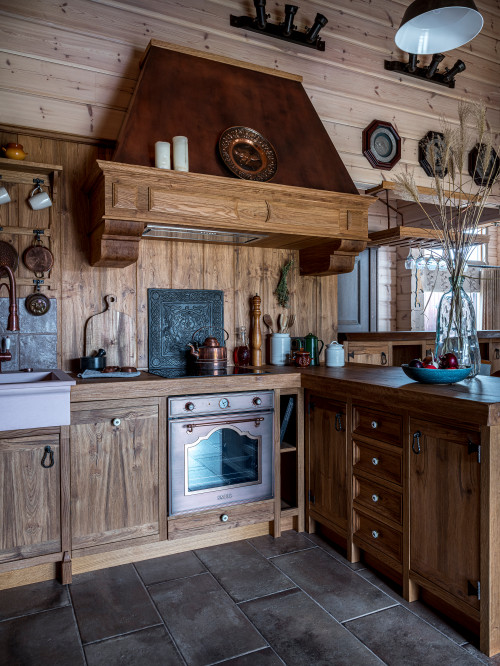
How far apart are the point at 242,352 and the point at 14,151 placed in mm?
1743

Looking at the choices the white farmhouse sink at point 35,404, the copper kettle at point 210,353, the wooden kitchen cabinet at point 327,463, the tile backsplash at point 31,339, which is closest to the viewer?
the white farmhouse sink at point 35,404

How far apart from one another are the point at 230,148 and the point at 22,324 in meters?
1.52

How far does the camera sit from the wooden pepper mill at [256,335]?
3291mm

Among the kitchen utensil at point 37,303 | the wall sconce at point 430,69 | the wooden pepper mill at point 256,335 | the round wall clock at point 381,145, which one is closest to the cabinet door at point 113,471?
the kitchen utensil at point 37,303

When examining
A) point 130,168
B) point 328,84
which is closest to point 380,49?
point 328,84

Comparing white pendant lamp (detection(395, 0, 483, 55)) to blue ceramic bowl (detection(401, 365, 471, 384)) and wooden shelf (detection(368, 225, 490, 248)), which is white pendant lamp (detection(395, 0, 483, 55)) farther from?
blue ceramic bowl (detection(401, 365, 471, 384))

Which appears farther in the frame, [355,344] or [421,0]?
[355,344]

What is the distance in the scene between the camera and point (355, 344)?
162 inches

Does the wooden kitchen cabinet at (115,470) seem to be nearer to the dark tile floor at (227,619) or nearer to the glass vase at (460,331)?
the dark tile floor at (227,619)

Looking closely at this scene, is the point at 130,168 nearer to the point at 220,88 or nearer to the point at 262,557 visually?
the point at 220,88

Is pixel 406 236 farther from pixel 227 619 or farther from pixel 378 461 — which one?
pixel 227 619

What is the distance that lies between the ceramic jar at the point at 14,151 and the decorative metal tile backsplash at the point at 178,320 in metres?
1.01

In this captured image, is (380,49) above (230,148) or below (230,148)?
above

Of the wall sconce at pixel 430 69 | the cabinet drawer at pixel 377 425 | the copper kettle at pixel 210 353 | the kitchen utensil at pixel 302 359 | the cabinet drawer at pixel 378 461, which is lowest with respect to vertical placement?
the cabinet drawer at pixel 378 461
